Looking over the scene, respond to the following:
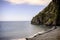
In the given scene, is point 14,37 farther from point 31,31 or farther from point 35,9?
point 35,9

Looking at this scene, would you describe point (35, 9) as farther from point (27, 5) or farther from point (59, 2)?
point (59, 2)

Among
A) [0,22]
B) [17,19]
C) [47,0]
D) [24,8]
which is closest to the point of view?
[0,22]

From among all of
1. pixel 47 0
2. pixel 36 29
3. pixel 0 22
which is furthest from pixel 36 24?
pixel 0 22

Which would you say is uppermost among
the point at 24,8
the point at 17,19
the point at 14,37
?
the point at 24,8

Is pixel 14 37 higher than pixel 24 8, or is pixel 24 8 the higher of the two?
pixel 24 8

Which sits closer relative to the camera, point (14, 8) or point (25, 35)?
point (14, 8)

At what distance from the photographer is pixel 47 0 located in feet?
10.3

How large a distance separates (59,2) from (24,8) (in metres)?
0.77

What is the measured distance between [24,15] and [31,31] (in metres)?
1.53

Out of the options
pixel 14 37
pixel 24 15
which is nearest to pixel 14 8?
pixel 24 15

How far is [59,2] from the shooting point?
3041 millimetres

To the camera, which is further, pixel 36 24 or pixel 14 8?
pixel 36 24

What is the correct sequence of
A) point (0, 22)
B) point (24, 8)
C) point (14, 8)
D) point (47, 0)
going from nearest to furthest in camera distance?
point (0, 22), point (14, 8), point (24, 8), point (47, 0)

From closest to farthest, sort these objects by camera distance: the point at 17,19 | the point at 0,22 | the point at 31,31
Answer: the point at 0,22, the point at 17,19, the point at 31,31
